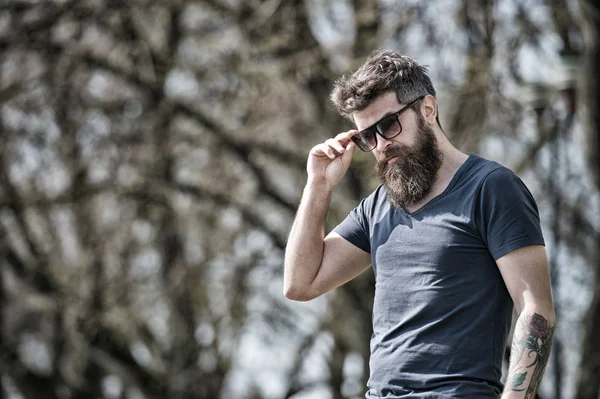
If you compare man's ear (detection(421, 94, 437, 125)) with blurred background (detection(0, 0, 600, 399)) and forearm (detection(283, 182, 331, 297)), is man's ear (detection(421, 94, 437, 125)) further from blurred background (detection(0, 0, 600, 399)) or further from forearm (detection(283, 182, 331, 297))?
blurred background (detection(0, 0, 600, 399))

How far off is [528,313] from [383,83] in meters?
0.88

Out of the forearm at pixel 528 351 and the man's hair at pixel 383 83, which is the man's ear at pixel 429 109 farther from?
the forearm at pixel 528 351

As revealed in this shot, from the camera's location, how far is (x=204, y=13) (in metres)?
12.5

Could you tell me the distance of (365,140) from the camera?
136 inches

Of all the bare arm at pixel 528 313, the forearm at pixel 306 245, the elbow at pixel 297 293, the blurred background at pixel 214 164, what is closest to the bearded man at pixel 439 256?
the bare arm at pixel 528 313

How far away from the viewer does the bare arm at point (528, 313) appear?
120 inches

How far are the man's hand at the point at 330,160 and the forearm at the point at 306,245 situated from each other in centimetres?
6

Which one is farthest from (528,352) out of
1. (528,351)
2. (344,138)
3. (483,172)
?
(344,138)

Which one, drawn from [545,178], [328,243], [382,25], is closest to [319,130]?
[382,25]

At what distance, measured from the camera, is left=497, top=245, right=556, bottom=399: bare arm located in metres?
3.04

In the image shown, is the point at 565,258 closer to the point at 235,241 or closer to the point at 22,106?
the point at 235,241

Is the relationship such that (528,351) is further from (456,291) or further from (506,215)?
(506,215)

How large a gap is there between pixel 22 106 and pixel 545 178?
6040 millimetres

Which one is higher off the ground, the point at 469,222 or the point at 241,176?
the point at 241,176
